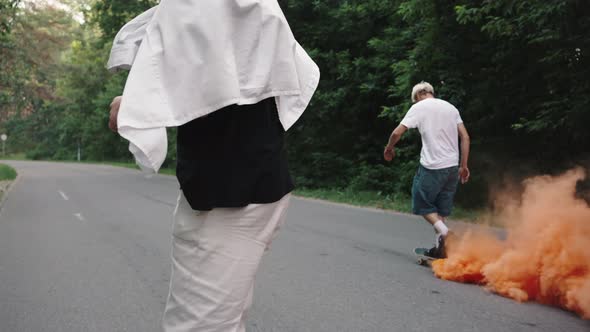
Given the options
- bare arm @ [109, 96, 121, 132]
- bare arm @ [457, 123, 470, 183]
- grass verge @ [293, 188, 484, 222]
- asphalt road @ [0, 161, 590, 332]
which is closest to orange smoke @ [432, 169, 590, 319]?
asphalt road @ [0, 161, 590, 332]

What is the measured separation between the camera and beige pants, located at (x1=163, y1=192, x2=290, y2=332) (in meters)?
1.90

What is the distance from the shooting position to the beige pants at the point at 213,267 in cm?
190

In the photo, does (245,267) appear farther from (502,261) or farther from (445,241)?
(445,241)

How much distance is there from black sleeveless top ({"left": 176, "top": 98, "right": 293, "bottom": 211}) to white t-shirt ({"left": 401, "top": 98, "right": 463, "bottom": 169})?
13.8 feet

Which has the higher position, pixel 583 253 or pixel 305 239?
pixel 583 253

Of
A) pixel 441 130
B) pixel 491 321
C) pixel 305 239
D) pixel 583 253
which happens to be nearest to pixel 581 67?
pixel 441 130

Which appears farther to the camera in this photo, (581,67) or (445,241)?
(581,67)

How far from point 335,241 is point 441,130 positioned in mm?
2417

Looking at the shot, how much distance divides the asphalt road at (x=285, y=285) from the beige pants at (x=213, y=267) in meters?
2.13

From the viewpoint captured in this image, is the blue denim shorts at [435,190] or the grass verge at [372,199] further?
the grass verge at [372,199]

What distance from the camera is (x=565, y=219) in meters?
4.55

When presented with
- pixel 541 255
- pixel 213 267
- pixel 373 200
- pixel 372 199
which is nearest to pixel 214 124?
pixel 213 267

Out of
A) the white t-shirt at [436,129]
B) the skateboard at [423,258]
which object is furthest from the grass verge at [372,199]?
the white t-shirt at [436,129]

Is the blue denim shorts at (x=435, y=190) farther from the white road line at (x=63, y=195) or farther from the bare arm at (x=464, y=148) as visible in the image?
the white road line at (x=63, y=195)
